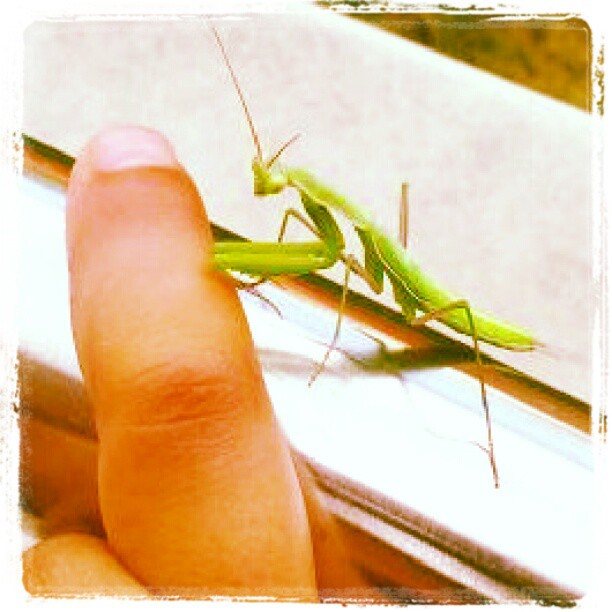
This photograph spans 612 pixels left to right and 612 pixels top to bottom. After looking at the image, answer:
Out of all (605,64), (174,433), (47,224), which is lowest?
(174,433)

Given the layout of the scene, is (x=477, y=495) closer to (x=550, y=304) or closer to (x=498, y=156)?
(x=550, y=304)

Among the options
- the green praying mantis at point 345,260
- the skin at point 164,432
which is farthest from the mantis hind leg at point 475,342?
the skin at point 164,432

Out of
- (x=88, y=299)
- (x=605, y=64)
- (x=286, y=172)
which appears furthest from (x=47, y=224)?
(x=605, y=64)

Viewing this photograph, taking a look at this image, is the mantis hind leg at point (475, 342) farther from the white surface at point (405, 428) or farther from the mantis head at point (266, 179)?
the mantis head at point (266, 179)

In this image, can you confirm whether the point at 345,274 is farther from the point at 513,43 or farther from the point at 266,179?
the point at 513,43

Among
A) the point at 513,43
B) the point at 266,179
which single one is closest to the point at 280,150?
the point at 266,179

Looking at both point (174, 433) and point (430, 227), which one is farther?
point (430, 227)
